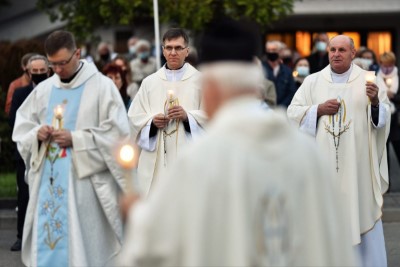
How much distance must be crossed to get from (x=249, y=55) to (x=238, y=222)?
673 millimetres

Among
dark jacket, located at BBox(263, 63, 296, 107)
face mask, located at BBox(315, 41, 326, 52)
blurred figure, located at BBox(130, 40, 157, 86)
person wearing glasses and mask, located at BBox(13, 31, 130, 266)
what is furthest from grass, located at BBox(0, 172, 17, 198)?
person wearing glasses and mask, located at BBox(13, 31, 130, 266)

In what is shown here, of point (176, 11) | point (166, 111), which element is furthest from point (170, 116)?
point (176, 11)

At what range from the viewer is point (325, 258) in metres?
4.85

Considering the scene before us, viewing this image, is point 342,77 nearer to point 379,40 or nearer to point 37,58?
point 37,58

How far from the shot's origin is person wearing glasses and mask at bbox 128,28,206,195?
33.1 ft

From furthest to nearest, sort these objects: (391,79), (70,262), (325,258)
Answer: (391,79) → (70,262) → (325,258)

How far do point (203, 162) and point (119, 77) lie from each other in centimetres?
884

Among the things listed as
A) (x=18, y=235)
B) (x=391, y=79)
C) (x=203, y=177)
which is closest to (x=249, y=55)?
(x=203, y=177)

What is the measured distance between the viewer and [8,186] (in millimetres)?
15695

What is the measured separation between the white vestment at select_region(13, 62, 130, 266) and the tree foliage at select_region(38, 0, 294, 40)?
35.6 feet

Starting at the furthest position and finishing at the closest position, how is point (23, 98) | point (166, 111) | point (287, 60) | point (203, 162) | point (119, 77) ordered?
point (287, 60) → point (119, 77) → point (23, 98) → point (166, 111) → point (203, 162)

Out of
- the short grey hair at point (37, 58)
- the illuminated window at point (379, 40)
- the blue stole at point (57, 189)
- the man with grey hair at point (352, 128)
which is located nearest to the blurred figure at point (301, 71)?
the short grey hair at point (37, 58)

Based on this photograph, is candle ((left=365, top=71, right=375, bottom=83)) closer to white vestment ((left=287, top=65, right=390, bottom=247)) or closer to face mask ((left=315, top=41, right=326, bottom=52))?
white vestment ((left=287, top=65, right=390, bottom=247))

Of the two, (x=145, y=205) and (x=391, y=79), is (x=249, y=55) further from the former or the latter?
(x=391, y=79)
